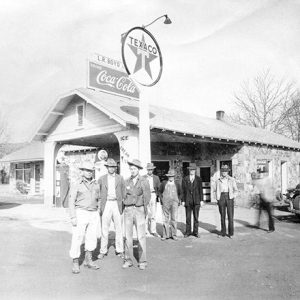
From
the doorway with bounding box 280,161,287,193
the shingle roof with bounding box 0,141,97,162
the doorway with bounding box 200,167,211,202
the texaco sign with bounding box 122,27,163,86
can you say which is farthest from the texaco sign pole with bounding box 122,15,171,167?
the shingle roof with bounding box 0,141,97,162

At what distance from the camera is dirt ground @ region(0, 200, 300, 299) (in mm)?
4949

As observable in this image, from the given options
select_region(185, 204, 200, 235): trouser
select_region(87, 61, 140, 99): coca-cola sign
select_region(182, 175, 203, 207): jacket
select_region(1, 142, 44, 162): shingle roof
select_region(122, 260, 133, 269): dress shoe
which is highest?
select_region(87, 61, 140, 99): coca-cola sign

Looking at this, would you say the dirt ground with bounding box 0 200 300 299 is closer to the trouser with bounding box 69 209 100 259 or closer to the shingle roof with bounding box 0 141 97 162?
the trouser with bounding box 69 209 100 259

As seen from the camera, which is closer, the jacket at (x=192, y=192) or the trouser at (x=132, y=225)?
the trouser at (x=132, y=225)

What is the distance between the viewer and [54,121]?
56.3 feet

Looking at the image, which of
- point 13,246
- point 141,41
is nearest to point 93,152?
point 141,41

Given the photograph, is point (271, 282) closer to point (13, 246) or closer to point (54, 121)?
point (13, 246)

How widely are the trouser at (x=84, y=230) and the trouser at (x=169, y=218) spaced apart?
2937 mm

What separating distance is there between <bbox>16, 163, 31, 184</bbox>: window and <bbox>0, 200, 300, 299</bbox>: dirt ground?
74.3 ft

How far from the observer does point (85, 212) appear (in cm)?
632

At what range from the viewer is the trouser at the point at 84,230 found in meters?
6.13

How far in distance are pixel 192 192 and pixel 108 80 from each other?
9.04 metres

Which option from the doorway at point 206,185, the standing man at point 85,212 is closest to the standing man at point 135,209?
the standing man at point 85,212

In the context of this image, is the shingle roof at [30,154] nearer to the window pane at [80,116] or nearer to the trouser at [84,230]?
the window pane at [80,116]
